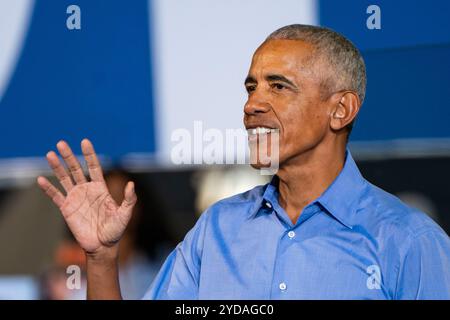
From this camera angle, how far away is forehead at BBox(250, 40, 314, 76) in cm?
184

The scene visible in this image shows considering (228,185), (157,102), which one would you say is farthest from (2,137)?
(228,185)

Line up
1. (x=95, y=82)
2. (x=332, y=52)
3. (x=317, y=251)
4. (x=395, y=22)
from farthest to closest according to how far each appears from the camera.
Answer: (x=95, y=82)
(x=395, y=22)
(x=332, y=52)
(x=317, y=251)

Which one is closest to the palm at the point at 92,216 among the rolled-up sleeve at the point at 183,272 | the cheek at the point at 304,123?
the rolled-up sleeve at the point at 183,272

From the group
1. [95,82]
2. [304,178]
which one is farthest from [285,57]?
[95,82]

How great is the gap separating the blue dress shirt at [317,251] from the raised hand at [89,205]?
0.54 feet

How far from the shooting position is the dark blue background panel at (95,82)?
2607 millimetres

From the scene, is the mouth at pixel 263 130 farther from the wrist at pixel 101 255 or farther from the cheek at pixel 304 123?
the wrist at pixel 101 255

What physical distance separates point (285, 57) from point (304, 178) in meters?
0.29

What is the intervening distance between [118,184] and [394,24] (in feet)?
3.55

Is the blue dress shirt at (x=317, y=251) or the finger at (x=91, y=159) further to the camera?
the finger at (x=91, y=159)

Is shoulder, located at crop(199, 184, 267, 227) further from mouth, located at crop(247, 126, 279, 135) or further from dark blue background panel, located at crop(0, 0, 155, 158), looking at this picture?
dark blue background panel, located at crop(0, 0, 155, 158)

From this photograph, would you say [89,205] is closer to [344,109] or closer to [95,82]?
[344,109]

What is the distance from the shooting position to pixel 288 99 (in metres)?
1.84
